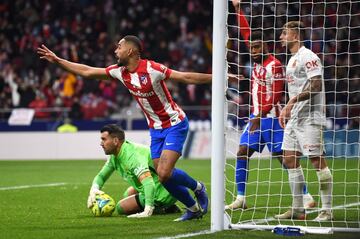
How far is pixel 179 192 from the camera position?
346 inches

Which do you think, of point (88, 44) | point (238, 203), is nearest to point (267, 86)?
point (238, 203)

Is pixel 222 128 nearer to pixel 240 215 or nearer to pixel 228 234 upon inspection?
pixel 228 234

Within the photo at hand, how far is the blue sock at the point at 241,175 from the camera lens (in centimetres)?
1014

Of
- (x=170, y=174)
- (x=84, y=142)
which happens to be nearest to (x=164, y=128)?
(x=170, y=174)

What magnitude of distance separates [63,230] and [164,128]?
63.6 inches

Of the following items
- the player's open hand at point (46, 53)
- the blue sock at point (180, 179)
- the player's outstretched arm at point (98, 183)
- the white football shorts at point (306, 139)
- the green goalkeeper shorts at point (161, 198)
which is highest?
the player's open hand at point (46, 53)

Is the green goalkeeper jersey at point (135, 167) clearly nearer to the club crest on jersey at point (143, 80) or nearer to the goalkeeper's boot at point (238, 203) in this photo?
the goalkeeper's boot at point (238, 203)

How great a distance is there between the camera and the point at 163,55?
1101 inches

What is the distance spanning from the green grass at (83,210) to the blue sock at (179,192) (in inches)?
10.4

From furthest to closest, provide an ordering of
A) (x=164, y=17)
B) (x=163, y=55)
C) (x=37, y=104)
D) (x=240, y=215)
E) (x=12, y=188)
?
(x=164, y=17) < (x=163, y=55) < (x=37, y=104) < (x=12, y=188) < (x=240, y=215)

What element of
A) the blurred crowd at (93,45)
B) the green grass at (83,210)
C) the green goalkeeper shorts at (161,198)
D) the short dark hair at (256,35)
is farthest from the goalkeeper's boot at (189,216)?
the blurred crowd at (93,45)

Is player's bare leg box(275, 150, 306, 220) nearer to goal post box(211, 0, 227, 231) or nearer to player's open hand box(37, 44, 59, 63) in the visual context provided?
goal post box(211, 0, 227, 231)

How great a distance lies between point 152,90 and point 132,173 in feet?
4.55

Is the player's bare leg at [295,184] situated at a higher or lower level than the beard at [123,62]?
lower
